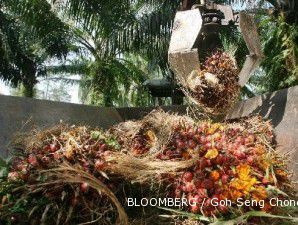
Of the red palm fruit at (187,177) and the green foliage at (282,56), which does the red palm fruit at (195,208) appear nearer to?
the red palm fruit at (187,177)

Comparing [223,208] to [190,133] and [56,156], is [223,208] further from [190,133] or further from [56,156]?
[56,156]

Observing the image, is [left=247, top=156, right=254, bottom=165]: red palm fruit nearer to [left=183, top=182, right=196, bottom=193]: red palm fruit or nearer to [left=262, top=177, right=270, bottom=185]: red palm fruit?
[left=262, top=177, right=270, bottom=185]: red palm fruit

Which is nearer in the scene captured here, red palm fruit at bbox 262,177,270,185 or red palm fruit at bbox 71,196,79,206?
red palm fruit at bbox 71,196,79,206

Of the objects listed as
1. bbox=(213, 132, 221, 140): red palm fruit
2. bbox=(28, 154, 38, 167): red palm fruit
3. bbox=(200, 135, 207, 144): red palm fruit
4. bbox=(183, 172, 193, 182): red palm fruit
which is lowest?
bbox=(183, 172, 193, 182): red palm fruit

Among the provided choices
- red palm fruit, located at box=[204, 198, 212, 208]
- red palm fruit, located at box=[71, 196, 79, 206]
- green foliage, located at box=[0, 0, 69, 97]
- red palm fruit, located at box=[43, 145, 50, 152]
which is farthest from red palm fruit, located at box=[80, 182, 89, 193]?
green foliage, located at box=[0, 0, 69, 97]

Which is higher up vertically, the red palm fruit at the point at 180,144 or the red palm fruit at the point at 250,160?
the red palm fruit at the point at 180,144

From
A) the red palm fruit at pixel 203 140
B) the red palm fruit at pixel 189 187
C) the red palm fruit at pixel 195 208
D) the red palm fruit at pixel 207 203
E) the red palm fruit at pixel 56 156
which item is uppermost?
the red palm fruit at pixel 203 140

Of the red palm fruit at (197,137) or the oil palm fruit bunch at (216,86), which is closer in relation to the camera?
the red palm fruit at (197,137)

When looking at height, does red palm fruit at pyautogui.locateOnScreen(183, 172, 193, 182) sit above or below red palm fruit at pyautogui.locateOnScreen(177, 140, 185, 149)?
below

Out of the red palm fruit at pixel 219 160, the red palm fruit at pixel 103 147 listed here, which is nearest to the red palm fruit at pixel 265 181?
the red palm fruit at pixel 219 160

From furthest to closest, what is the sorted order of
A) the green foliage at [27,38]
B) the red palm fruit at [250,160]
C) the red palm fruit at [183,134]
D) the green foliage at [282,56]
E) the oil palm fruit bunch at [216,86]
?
the green foliage at [27,38] < the green foliage at [282,56] < the oil palm fruit bunch at [216,86] < the red palm fruit at [183,134] < the red palm fruit at [250,160]

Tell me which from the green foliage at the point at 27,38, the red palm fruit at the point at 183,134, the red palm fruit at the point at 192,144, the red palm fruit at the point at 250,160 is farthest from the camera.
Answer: the green foliage at the point at 27,38

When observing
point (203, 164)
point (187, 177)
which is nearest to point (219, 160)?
point (203, 164)

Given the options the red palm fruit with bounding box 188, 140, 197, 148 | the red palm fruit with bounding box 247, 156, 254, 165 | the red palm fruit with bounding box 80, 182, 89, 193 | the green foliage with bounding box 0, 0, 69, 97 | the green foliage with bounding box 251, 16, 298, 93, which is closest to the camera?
the red palm fruit with bounding box 80, 182, 89, 193
